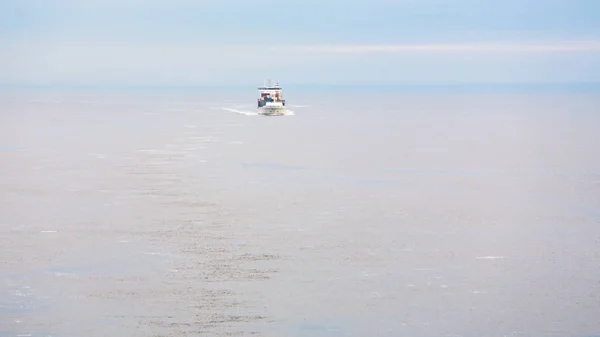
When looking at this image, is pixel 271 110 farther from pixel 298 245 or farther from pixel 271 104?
pixel 298 245

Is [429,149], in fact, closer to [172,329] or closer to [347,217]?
[347,217]

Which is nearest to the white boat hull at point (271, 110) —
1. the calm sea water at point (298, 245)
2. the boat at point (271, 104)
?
the boat at point (271, 104)

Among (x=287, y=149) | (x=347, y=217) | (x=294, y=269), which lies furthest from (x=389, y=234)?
(x=287, y=149)

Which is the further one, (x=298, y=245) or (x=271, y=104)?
(x=271, y=104)

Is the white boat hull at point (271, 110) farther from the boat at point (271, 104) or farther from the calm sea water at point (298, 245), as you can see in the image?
the calm sea water at point (298, 245)

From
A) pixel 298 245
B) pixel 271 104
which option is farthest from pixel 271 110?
pixel 298 245

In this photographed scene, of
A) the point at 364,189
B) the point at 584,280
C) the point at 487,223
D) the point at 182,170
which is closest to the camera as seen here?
the point at 584,280

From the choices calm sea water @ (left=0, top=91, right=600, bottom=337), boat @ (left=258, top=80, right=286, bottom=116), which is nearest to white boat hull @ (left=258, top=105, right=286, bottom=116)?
boat @ (left=258, top=80, right=286, bottom=116)

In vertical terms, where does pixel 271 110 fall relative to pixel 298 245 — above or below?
below
